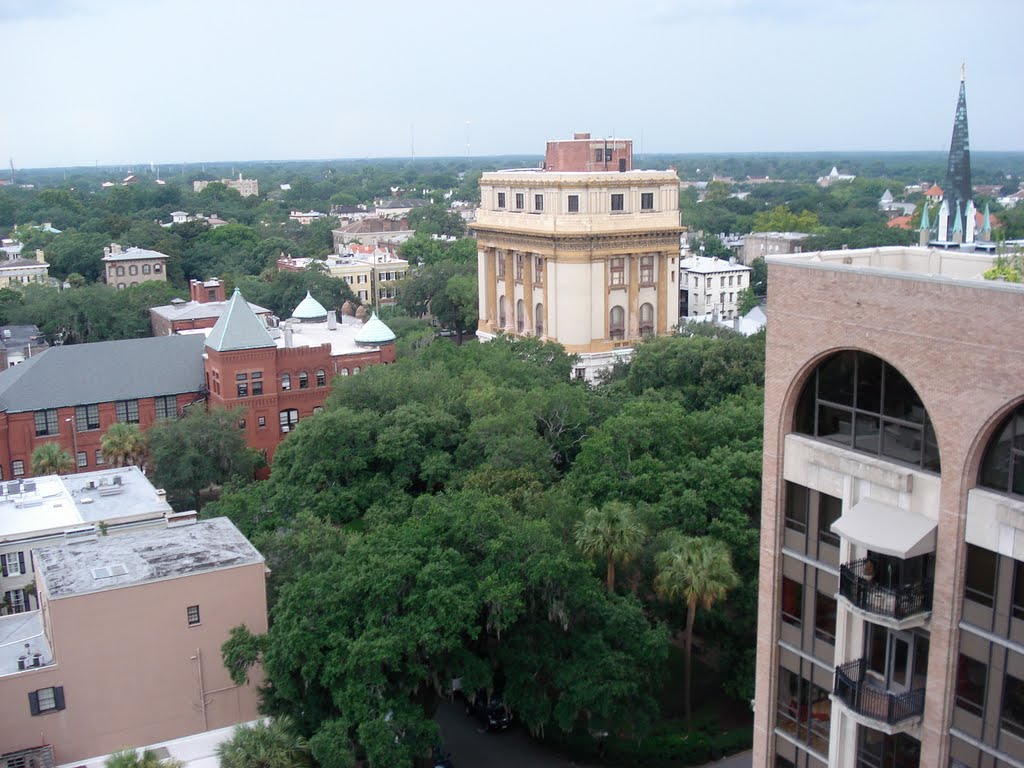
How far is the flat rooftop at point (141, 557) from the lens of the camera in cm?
3584

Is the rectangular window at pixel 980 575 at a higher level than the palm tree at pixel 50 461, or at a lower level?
higher

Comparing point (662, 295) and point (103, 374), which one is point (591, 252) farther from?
point (103, 374)

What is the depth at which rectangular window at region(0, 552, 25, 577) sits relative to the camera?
43.4 m

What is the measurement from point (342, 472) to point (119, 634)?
56.4 ft

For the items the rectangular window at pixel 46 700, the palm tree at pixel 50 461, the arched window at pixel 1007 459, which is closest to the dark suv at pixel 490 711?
the rectangular window at pixel 46 700

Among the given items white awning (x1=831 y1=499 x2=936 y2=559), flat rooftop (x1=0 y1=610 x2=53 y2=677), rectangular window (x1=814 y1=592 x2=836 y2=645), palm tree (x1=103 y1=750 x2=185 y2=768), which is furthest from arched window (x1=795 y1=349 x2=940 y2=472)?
flat rooftop (x1=0 y1=610 x2=53 y2=677)

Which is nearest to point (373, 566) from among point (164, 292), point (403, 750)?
point (403, 750)

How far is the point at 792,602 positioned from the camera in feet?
74.5

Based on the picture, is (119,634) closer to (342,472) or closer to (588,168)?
(342,472)

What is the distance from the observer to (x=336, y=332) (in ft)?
269

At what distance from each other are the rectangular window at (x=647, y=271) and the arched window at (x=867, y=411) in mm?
56472

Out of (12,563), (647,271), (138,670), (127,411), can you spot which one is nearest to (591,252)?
(647,271)

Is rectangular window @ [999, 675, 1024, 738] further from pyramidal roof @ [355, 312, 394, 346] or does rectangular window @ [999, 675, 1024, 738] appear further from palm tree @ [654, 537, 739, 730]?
pyramidal roof @ [355, 312, 394, 346]

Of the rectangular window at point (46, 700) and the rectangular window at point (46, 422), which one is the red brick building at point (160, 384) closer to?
the rectangular window at point (46, 422)
